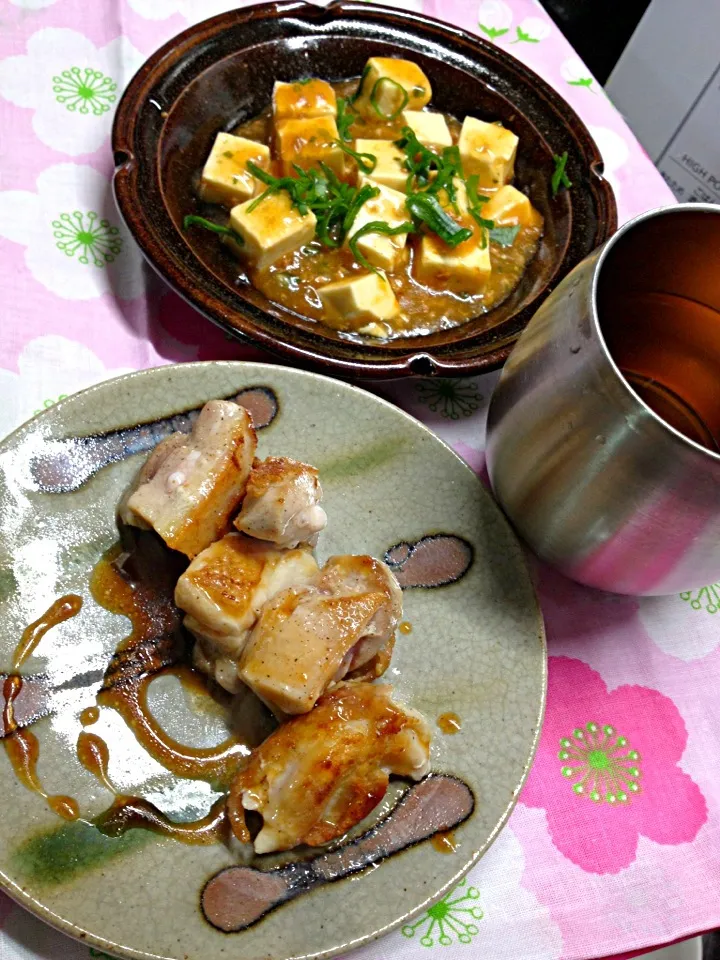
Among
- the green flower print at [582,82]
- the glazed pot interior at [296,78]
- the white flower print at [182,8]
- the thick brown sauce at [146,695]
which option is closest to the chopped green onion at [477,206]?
the glazed pot interior at [296,78]

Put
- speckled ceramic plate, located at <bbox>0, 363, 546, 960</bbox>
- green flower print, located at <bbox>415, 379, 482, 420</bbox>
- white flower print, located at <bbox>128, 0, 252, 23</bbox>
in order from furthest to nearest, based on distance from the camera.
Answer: white flower print, located at <bbox>128, 0, 252, 23</bbox>
green flower print, located at <bbox>415, 379, 482, 420</bbox>
speckled ceramic plate, located at <bbox>0, 363, 546, 960</bbox>

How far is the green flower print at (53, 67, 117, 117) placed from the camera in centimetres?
154

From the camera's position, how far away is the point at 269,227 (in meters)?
1.39

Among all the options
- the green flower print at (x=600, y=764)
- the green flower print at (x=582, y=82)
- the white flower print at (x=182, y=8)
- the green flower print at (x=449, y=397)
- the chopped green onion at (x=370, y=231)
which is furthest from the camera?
the green flower print at (x=582, y=82)

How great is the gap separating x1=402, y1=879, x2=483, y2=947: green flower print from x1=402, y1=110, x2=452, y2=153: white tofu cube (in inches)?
50.5

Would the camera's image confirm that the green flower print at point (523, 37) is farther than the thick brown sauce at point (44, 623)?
Yes

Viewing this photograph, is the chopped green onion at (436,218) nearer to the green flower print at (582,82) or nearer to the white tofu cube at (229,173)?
the white tofu cube at (229,173)

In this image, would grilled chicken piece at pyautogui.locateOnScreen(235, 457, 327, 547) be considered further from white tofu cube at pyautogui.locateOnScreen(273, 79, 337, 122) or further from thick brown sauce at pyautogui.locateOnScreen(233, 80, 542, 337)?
white tofu cube at pyautogui.locateOnScreen(273, 79, 337, 122)

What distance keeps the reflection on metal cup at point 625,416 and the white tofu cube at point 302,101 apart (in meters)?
0.75

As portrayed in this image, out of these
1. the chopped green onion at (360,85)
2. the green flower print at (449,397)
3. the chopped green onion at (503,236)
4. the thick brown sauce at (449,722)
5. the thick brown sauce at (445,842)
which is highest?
the chopped green onion at (360,85)

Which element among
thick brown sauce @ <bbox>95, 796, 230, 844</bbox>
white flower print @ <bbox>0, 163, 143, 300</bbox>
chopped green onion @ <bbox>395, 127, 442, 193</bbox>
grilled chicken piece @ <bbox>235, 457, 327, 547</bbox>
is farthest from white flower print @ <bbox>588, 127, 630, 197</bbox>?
thick brown sauce @ <bbox>95, 796, 230, 844</bbox>

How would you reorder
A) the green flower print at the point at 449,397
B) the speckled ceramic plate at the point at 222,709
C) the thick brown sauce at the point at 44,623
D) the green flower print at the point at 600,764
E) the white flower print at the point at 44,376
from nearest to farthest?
1. the speckled ceramic plate at the point at 222,709
2. the thick brown sauce at the point at 44,623
3. the green flower print at the point at 600,764
4. the white flower print at the point at 44,376
5. the green flower print at the point at 449,397

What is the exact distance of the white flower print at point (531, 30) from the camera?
1.93 meters

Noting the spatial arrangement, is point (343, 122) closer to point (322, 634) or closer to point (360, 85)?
point (360, 85)
